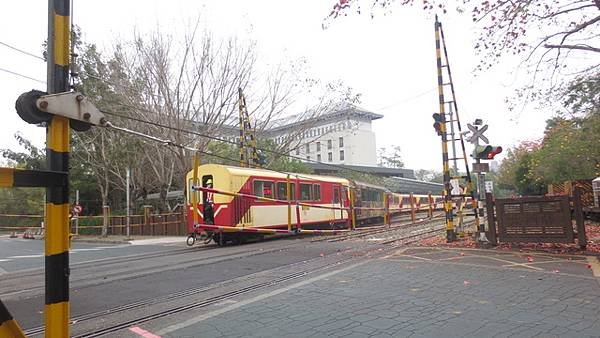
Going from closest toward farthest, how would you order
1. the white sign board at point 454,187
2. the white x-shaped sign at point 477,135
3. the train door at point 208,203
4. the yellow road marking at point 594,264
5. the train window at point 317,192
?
the yellow road marking at point 594,264 → the white x-shaped sign at point 477,135 → the white sign board at point 454,187 → the train door at point 208,203 → the train window at point 317,192

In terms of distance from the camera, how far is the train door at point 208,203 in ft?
57.0

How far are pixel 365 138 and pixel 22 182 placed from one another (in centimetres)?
9621

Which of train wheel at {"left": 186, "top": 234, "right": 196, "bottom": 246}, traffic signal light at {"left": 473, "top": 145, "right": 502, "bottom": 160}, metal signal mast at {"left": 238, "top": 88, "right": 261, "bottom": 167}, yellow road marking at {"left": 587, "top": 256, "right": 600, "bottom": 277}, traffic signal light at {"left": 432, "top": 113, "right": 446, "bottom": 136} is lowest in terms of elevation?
yellow road marking at {"left": 587, "top": 256, "right": 600, "bottom": 277}

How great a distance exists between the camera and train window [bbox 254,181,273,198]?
1823 cm

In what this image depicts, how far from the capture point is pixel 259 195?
1830cm

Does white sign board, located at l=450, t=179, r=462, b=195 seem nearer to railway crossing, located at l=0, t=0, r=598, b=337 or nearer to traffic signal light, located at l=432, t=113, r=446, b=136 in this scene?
railway crossing, located at l=0, t=0, r=598, b=337

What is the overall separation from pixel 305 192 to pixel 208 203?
4.85 m

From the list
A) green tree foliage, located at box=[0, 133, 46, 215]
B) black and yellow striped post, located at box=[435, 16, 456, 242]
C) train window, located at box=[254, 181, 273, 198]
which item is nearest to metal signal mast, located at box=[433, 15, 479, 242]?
black and yellow striped post, located at box=[435, 16, 456, 242]

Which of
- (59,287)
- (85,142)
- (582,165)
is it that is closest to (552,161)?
(582,165)

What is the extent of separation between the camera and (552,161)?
2975 centimetres

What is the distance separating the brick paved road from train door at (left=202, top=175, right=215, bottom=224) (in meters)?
9.38

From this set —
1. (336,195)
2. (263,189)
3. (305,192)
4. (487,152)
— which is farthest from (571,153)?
(263,189)

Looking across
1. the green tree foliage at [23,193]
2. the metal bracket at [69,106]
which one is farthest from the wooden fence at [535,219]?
the green tree foliage at [23,193]

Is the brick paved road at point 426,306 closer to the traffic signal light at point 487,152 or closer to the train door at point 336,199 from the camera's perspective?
the traffic signal light at point 487,152
